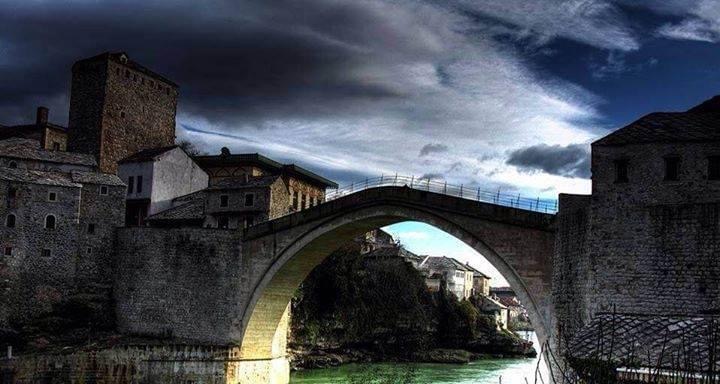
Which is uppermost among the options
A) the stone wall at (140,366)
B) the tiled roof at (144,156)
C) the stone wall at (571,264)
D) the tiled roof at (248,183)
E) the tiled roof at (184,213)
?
the tiled roof at (144,156)

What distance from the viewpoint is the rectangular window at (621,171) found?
2195 centimetres

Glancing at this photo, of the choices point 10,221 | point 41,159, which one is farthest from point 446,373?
point 10,221

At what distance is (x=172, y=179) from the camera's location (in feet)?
141

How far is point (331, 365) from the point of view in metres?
48.6

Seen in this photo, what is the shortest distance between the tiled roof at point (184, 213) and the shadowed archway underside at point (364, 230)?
631cm

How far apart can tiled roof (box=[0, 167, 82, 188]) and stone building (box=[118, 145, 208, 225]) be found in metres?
6.87

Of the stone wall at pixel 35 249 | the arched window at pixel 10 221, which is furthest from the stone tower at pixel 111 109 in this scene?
the arched window at pixel 10 221

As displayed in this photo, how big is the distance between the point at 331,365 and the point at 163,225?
49.2 feet

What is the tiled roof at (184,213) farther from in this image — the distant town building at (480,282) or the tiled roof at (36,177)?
the distant town building at (480,282)

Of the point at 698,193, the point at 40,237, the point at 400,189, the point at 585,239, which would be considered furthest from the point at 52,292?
the point at 698,193

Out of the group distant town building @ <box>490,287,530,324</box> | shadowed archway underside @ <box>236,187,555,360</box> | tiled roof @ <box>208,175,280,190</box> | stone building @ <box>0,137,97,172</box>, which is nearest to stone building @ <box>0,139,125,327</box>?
stone building @ <box>0,137,97,172</box>

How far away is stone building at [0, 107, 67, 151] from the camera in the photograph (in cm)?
4869

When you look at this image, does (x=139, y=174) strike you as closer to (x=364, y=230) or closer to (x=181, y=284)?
(x=181, y=284)

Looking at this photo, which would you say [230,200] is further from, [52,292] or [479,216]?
[479,216]
